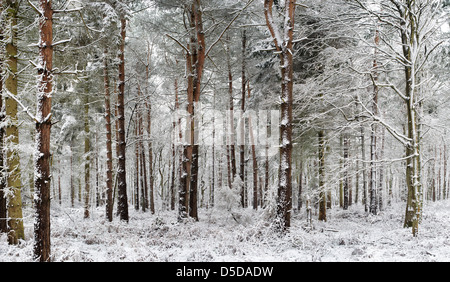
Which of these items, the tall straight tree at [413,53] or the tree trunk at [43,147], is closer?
the tree trunk at [43,147]

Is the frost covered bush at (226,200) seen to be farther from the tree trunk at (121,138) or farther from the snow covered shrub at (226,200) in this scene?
the tree trunk at (121,138)

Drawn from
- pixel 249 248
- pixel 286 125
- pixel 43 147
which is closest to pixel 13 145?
pixel 43 147

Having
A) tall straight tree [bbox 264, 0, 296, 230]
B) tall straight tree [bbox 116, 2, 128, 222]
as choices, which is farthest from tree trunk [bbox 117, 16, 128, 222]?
tall straight tree [bbox 264, 0, 296, 230]

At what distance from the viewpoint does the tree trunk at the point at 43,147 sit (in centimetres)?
526

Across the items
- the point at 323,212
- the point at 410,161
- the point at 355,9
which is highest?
the point at 355,9

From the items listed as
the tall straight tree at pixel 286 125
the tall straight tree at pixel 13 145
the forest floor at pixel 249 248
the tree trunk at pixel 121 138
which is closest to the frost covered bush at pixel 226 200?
the forest floor at pixel 249 248

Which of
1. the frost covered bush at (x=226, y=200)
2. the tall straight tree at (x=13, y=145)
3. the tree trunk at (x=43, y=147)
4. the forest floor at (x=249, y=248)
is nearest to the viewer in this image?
the tree trunk at (x=43, y=147)
